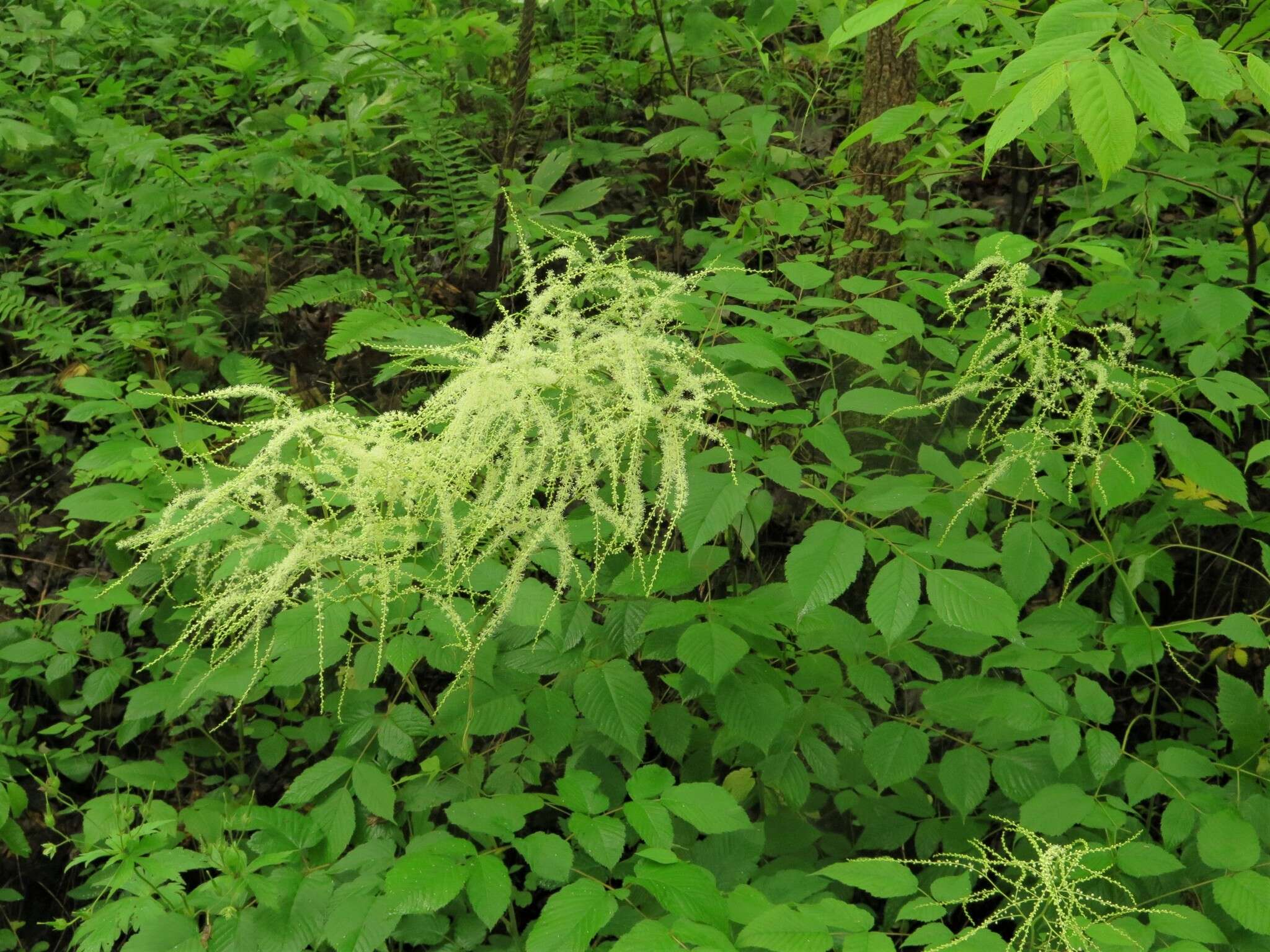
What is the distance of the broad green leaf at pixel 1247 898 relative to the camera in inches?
62.4

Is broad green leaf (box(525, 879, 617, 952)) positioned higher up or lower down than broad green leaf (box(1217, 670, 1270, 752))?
higher up

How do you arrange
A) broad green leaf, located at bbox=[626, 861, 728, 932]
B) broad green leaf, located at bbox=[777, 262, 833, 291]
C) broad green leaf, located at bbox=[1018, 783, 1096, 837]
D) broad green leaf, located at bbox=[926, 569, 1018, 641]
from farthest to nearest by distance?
broad green leaf, located at bbox=[777, 262, 833, 291] < broad green leaf, located at bbox=[1018, 783, 1096, 837] < broad green leaf, located at bbox=[926, 569, 1018, 641] < broad green leaf, located at bbox=[626, 861, 728, 932]

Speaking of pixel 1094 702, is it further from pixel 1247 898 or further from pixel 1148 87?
pixel 1148 87

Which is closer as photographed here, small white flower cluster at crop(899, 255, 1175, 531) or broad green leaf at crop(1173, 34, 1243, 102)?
broad green leaf at crop(1173, 34, 1243, 102)

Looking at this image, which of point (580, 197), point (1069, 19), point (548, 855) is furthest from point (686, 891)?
point (580, 197)

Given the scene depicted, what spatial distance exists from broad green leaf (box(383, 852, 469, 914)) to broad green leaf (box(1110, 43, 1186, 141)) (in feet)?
5.45

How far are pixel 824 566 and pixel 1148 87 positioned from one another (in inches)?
36.2

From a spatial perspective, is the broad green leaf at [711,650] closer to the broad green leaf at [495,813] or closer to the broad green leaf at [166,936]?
the broad green leaf at [495,813]

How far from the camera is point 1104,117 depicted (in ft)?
5.15

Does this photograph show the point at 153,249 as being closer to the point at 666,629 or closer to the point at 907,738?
the point at 666,629

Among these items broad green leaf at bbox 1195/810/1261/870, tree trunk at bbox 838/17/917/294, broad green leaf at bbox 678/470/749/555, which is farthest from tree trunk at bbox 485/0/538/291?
broad green leaf at bbox 1195/810/1261/870

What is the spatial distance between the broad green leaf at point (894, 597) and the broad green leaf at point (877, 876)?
361 mm

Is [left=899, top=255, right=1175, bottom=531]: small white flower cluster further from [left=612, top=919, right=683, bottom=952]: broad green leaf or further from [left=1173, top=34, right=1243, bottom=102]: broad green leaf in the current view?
[left=612, top=919, right=683, bottom=952]: broad green leaf

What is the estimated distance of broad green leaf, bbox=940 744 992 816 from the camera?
2.02 meters
